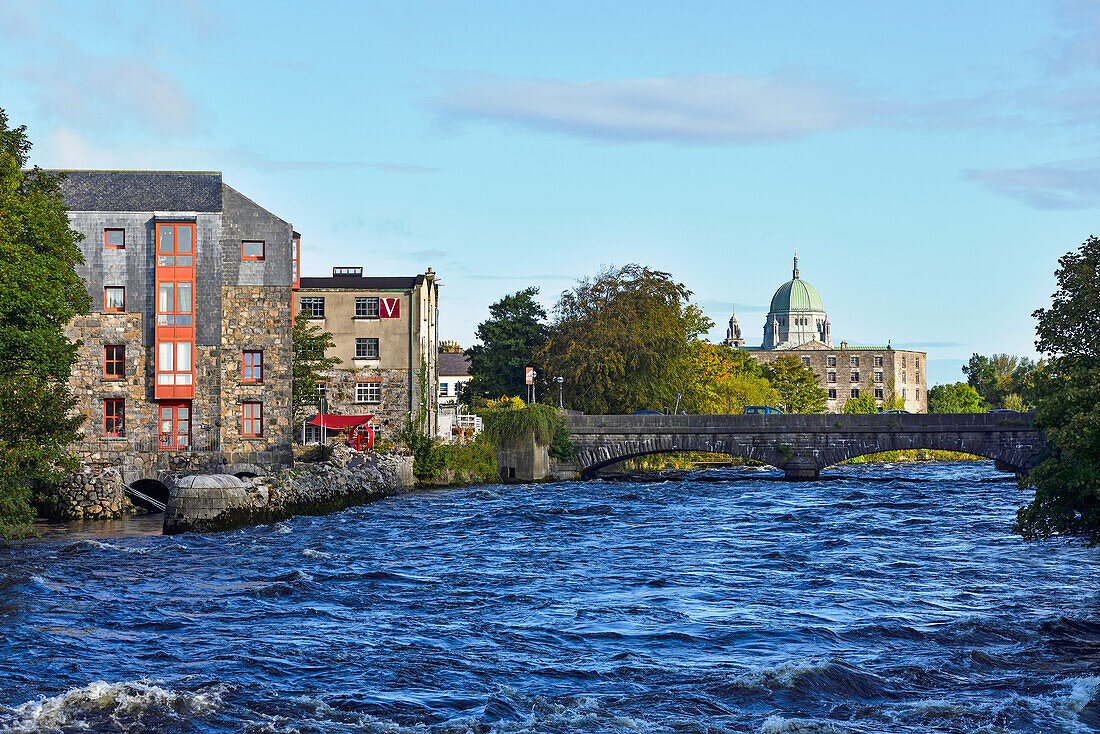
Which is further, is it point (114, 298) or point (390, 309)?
point (390, 309)

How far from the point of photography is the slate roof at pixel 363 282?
61.5 meters

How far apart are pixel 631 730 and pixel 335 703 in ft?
12.2

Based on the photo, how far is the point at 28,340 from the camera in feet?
93.2

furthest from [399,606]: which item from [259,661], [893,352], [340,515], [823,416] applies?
[893,352]

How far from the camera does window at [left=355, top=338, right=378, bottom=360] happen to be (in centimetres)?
6059

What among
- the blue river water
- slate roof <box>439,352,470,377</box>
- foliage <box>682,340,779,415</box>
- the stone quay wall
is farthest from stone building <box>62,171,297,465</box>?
slate roof <box>439,352,470,377</box>

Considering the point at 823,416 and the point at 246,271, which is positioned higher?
the point at 246,271

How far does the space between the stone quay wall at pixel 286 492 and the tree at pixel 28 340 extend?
11.6 ft

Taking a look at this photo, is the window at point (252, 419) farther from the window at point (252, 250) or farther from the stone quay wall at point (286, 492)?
the window at point (252, 250)

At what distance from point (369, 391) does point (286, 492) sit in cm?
2398

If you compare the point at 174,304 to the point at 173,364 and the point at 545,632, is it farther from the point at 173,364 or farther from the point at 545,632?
the point at 545,632

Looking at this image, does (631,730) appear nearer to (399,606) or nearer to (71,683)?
(71,683)

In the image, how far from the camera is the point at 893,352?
6919 inches

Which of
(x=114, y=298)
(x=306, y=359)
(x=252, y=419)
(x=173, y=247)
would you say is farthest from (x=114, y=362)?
(x=306, y=359)
